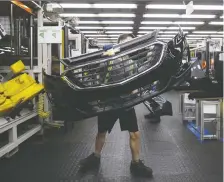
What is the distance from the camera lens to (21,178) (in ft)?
9.84

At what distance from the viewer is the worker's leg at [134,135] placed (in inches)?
118

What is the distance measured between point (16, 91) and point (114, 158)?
1.57 m

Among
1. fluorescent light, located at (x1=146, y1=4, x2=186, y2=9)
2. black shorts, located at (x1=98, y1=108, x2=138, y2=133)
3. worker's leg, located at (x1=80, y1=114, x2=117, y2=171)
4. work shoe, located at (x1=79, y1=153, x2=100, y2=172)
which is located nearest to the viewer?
black shorts, located at (x1=98, y1=108, x2=138, y2=133)

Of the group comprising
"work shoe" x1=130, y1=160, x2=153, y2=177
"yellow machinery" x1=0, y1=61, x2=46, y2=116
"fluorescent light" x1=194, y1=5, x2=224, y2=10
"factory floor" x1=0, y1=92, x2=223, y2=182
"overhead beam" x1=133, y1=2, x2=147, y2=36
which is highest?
"fluorescent light" x1=194, y1=5, x2=224, y2=10

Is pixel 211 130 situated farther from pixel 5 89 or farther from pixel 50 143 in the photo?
pixel 5 89

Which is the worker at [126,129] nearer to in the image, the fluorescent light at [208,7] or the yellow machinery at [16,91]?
the yellow machinery at [16,91]

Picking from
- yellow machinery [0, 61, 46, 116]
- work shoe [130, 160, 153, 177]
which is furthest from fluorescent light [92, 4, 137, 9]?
work shoe [130, 160, 153, 177]

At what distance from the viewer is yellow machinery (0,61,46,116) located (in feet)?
11.4

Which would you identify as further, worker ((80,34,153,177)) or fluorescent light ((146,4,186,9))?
fluorescent light ((146,4,186,9))

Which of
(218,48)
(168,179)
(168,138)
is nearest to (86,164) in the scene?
(168,179)

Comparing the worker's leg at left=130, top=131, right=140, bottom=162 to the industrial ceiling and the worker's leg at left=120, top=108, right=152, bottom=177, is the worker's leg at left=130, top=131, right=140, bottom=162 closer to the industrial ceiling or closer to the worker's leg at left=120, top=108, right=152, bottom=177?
the worker's leg at left=120, top=108, right=152, bottom=177

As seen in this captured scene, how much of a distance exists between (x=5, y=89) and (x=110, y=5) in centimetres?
611

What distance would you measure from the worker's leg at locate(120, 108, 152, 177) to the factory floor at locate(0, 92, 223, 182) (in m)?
0.10

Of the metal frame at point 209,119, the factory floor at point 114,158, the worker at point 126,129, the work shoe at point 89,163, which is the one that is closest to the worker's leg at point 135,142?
the worker at point 126,129
